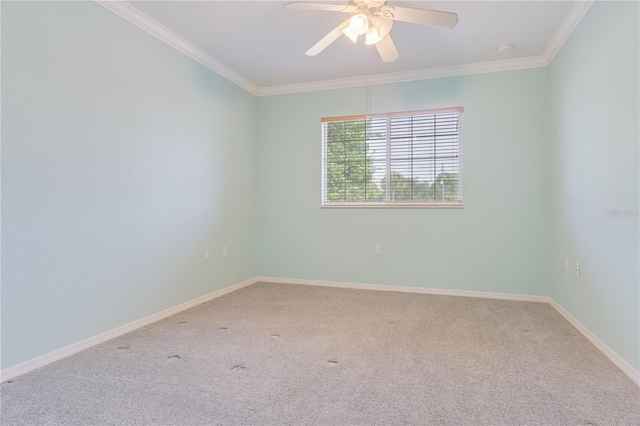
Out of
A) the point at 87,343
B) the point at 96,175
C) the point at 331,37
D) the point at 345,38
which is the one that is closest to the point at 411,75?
the point at 345,38

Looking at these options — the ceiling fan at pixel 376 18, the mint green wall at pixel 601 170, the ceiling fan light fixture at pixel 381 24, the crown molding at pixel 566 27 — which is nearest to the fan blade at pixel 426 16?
the ceiling fan at pixel 376 18

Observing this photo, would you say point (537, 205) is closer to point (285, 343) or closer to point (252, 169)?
point (285, 343)

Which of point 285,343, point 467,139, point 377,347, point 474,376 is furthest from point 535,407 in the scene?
point 467,139

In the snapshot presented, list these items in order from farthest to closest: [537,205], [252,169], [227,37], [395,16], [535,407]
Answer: [252,169], [537,205], [227,37], [395,16], [535,407]

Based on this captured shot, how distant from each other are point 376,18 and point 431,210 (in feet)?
7.42

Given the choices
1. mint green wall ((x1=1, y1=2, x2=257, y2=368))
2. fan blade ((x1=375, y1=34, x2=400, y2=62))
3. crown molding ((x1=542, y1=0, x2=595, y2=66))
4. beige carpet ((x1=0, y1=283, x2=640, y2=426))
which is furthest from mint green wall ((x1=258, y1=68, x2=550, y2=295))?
fan blade ((x1=375, y1=34, x2=400, y2=62))

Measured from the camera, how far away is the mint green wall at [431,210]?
379cm

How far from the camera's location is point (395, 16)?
2.35m

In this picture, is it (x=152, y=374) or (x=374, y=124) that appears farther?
(x=374, y=124)

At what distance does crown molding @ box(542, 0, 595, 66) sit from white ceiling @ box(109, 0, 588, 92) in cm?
1

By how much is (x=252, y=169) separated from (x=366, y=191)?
151 centimetres

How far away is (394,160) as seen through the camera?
4.29 meters

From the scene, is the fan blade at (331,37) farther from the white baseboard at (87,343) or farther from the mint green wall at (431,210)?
the white baseboard at (87,343)

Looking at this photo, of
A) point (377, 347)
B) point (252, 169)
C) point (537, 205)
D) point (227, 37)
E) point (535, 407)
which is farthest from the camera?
point (252, 169)
